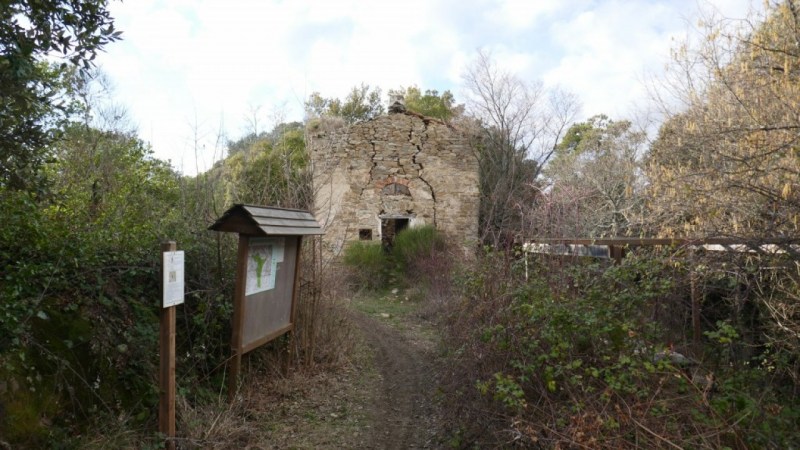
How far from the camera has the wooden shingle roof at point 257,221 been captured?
489cm

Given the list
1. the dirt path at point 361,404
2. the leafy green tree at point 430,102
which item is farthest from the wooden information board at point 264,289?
the leafy green tree at point 430,102

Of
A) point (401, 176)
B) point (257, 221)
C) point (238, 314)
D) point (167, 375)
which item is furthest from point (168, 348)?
point (401, 176)

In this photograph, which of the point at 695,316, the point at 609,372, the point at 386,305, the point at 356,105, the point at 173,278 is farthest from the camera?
the point at 356,105

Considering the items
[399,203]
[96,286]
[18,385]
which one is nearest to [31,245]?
[96,286]

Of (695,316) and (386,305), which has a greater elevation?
(695,316)

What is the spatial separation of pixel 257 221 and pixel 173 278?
1134 mm

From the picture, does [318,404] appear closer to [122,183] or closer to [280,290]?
[280,290]

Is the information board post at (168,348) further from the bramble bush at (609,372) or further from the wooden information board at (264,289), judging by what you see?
the bramble bush at (609,372)

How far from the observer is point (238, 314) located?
4.98 meters

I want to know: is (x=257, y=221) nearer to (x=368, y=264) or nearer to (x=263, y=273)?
(x=263, y=273)

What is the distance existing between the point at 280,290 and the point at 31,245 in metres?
2.32

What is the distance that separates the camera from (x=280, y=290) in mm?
5828

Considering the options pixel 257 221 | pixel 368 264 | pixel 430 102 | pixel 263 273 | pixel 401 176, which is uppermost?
pixel 430 102

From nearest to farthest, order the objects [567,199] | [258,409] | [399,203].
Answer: [258,409], [567,199], [399,203]
